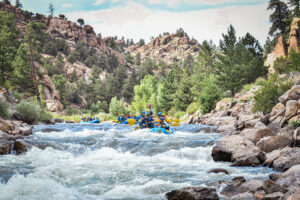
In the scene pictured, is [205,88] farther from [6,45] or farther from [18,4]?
[18,4]

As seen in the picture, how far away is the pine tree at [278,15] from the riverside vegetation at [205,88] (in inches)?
5.3

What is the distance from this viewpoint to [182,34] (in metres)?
149

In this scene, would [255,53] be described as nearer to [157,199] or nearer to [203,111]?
[203,111]

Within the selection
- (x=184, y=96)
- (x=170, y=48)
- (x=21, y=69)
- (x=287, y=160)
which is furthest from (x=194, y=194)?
(x=170, y=48)

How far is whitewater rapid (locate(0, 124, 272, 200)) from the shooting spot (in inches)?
195

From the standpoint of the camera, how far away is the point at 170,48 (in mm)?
142375

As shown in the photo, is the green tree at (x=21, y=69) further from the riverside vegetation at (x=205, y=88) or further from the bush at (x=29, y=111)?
the bush at (x=29, y=111)

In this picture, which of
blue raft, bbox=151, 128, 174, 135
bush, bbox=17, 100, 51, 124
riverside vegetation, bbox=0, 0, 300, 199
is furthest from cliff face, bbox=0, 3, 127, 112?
blue raft, bbox=151, 128, 174, 135

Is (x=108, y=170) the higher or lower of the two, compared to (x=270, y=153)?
lower

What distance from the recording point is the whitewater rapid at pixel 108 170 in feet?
16.3

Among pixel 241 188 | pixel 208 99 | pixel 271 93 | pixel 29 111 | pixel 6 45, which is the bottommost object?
pixel 241 188

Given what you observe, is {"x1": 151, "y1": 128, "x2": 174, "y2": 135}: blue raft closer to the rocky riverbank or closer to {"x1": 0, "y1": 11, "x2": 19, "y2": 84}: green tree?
the rocky riverbank

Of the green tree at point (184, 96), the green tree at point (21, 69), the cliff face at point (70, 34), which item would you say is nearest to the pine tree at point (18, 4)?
the cliff face at point (70, 34)

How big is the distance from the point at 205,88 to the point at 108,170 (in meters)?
18.0
